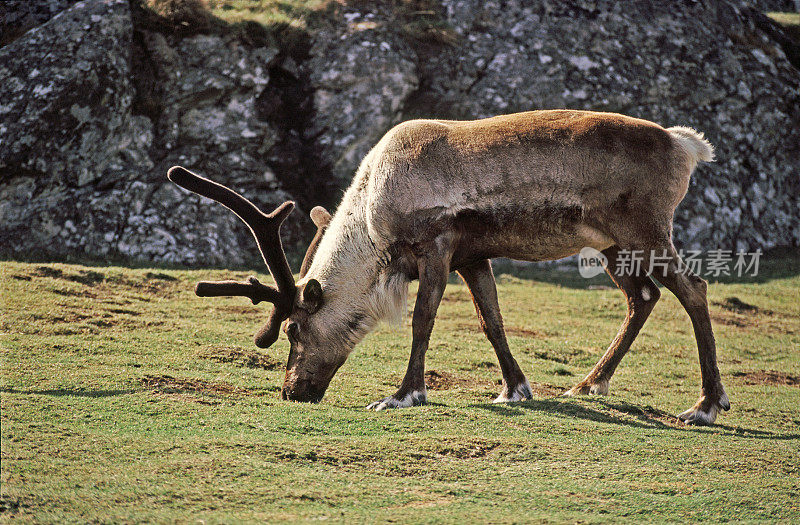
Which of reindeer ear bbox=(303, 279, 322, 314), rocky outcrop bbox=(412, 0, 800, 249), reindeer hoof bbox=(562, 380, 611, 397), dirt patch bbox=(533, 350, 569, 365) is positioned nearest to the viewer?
reindeer ear bbox=(303, 279, 322, 314)

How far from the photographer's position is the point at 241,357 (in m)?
9.09

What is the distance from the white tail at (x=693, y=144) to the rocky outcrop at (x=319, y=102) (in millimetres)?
8493

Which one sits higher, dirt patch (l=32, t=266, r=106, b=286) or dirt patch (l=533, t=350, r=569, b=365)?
dirt patch (l=533, t=350, r=569, b=365)

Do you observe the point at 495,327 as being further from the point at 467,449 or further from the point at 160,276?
the point at 160,276

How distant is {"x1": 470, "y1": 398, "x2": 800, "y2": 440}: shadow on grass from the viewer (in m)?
7.45

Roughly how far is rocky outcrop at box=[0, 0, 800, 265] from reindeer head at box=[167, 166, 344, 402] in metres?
6.30

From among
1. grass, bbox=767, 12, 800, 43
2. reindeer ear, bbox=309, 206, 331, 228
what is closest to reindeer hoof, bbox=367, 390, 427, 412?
reindeer ear, bbox=309, 206, 331, 228

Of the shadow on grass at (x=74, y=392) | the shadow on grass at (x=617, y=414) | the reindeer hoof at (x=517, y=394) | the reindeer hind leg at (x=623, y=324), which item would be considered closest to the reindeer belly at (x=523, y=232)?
the reindeer hind leg at (x=623, y=324)

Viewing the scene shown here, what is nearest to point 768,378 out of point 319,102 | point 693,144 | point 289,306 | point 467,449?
point 693,144

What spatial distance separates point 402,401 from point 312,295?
4.34ft

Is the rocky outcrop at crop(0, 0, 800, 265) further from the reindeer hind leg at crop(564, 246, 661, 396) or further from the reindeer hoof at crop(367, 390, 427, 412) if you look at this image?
the reindeer hind leg at crop(564, 246, 661, 396)

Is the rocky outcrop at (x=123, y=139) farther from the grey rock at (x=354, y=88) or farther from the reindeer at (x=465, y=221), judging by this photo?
the reindeer at (x=465, y=221)

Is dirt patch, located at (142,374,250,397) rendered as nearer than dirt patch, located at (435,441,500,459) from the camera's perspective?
No

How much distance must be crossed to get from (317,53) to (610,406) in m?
11.3
